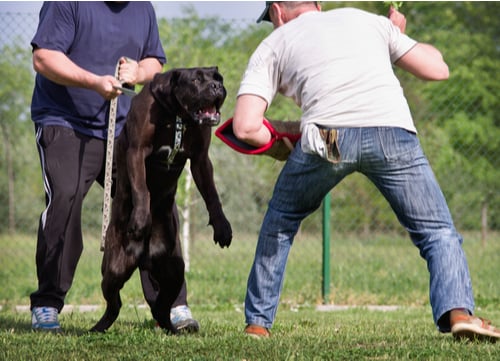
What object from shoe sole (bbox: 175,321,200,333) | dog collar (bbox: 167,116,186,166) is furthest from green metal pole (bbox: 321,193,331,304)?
dog collar (bbox: 167,116,186,166)

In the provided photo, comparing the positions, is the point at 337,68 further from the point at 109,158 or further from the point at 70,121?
the point at 70,121

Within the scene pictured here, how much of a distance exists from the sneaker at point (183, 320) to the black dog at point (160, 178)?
4.9 inches

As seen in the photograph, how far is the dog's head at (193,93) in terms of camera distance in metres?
4.10

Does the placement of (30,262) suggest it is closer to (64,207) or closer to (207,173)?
(64,207)

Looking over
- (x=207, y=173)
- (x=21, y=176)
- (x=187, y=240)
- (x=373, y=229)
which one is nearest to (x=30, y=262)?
(x=187, y=240)

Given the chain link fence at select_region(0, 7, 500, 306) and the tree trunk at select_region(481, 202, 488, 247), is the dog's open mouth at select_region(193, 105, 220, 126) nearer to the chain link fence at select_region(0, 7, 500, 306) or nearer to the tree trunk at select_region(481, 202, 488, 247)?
the chain link fence at select_region(0, 7, 500, 306)

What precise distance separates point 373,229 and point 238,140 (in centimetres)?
552

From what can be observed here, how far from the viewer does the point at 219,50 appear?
28.9ft

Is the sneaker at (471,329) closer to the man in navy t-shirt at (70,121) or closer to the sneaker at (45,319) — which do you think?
Result: the man in navy t-shirt at (70,121)

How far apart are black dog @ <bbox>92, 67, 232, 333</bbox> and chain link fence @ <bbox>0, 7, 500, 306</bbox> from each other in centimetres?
405

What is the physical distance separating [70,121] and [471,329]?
2761mm

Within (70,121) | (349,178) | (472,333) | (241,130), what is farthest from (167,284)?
(349,178)

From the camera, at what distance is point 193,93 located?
410cm

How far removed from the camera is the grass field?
3.54 metres
